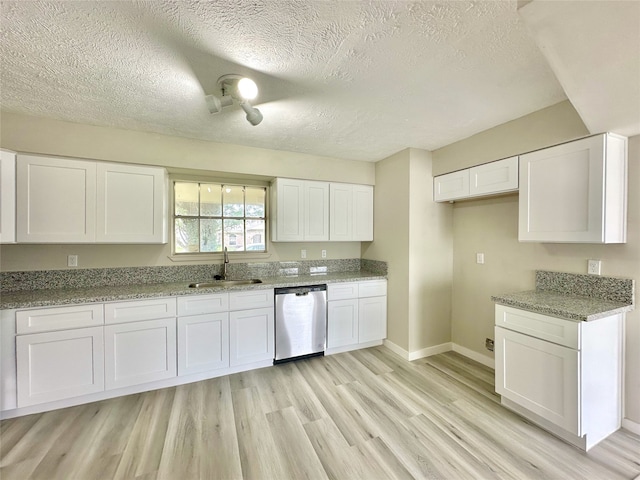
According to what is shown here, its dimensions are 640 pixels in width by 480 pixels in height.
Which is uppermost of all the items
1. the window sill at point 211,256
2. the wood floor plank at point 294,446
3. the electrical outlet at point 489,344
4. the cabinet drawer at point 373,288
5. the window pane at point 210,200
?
the window pane at point 210,200

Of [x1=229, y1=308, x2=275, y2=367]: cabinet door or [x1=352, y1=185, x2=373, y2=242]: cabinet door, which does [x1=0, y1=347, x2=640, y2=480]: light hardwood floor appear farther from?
[x1=352, y1=185, x2=373, y2=242]: cabinet door

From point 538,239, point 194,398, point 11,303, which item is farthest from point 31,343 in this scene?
point 538,239

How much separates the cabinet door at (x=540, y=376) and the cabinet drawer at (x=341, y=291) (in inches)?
60.2

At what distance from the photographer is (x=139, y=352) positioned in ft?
7.64

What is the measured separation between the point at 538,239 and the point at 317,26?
7.27 feet

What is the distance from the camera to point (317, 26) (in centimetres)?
129

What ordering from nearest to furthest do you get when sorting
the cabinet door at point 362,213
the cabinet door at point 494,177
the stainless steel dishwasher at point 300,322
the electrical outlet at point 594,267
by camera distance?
the electrical outlet at point 594,267 → the cabinet door at point 494,177 → the stainless steel dishwasher at point 300,322 → the cabinet door at point 362,213

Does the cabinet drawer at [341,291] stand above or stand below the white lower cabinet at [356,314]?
above

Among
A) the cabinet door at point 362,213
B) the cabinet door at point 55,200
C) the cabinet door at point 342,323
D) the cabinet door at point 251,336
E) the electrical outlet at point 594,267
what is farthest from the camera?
the cabinet door at point 362,213

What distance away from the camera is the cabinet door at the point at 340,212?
344 centimetres

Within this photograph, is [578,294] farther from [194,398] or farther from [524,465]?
[194,398]

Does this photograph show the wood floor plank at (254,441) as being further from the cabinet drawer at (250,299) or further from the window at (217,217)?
the window at (217,217)

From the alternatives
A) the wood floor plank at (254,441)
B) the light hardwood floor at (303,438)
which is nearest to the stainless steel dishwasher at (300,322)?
the light hardwood floor at (303,438)

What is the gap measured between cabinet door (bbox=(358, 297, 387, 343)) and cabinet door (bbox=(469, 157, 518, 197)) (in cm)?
168
